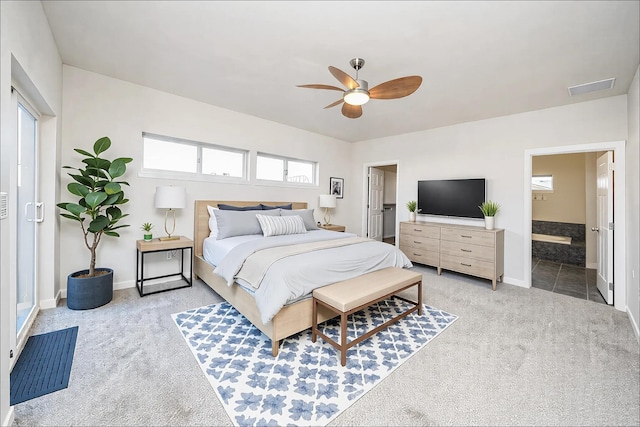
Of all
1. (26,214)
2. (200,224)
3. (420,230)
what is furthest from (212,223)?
(420,230)

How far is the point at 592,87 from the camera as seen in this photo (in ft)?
9.70

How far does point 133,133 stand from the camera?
3357mm

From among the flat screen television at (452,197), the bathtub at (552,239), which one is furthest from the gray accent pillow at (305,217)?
the bathtub at (552,239)

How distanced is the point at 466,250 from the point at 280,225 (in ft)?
9.31

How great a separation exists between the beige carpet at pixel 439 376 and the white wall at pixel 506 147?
1650 millimetres

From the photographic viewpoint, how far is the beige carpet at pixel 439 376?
1.50 m

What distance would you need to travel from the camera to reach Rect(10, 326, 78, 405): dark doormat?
1624 mm

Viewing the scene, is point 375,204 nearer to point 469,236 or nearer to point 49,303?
point 469,236

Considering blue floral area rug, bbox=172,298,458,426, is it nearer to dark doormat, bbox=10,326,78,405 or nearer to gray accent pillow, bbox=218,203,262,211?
dark doormat, bbox=10,326,78,405

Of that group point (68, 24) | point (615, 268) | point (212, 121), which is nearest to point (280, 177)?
point (212, 121)

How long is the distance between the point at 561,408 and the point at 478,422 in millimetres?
572

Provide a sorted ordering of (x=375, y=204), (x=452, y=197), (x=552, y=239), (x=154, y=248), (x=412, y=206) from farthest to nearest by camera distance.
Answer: (x=375, y=204) → (x=552, y=239) → (x=412, y=206) → (x=452, y=197) → (x=154, y=248)

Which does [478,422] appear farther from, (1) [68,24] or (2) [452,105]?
(1) [68,24]

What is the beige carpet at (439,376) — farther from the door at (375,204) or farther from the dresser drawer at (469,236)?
the door at (375,204)
